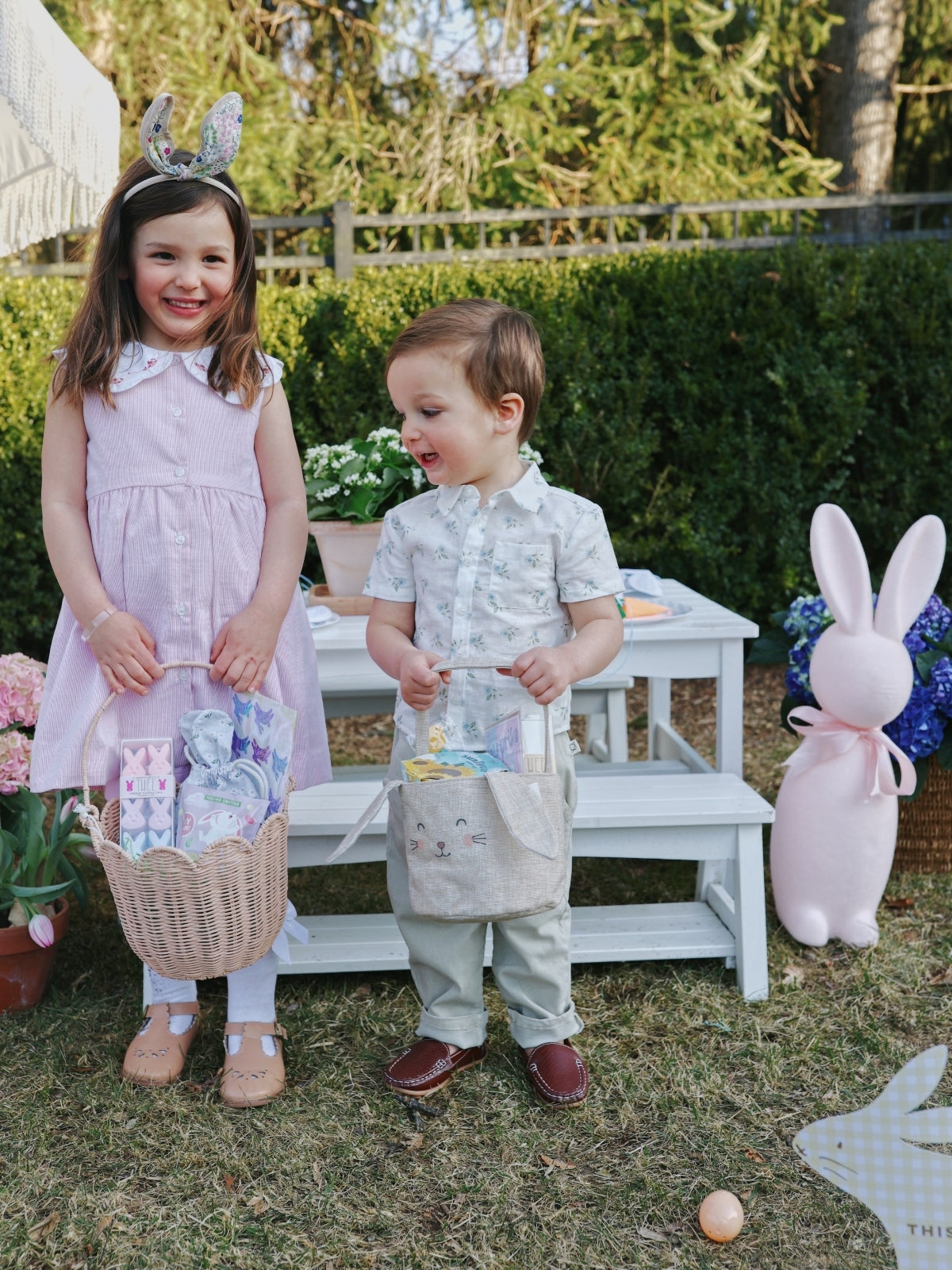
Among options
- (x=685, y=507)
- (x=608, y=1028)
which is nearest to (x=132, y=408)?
(x=608, y=1028)

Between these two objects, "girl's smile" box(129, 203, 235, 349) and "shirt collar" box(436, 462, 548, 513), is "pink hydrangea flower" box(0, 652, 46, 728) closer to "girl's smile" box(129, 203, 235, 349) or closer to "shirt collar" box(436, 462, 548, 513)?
"girl's smile" box(129, 203, 235, 349)

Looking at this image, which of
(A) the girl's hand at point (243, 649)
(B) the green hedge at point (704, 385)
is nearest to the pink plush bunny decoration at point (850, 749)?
(A) the girl's hand at point (243, 649)

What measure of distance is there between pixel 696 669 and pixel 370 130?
7469 mm

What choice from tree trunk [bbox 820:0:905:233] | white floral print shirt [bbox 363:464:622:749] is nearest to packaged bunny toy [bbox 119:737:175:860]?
white floral print shirt [bbox 363:464:622:749]

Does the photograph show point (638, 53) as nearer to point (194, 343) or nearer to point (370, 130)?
point (370, 130)

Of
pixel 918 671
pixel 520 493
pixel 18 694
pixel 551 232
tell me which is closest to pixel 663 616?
pixel 918 671

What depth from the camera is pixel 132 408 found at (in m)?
2.14

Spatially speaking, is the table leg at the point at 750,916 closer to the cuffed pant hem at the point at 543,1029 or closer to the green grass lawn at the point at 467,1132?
the green grass lawn at the point at 467,1132

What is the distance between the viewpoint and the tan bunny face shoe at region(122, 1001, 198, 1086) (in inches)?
89.7

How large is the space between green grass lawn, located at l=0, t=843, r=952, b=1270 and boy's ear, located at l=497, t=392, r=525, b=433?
1298mm

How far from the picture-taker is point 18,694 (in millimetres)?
2785

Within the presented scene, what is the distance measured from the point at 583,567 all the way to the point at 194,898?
912 millimetres

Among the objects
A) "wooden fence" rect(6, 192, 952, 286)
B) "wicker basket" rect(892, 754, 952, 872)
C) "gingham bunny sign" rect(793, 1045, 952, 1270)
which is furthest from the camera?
"wooden fence" rect(6, 192, 952, 286)

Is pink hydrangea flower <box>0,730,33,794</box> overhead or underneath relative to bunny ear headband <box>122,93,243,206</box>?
underneath
